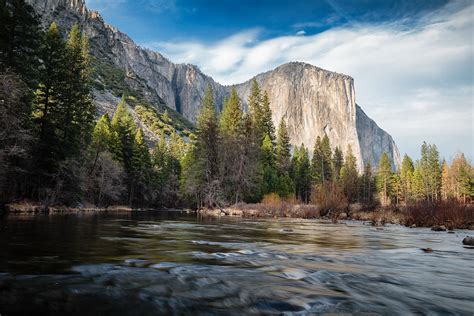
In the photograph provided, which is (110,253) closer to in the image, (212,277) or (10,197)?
(212,277)

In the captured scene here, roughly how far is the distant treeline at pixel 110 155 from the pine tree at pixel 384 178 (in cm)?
563

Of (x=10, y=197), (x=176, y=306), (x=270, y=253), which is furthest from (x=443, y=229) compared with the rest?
(x=10, y=197)

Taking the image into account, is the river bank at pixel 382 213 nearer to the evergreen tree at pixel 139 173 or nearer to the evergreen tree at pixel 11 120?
the evergreen tree at pixel 11 120

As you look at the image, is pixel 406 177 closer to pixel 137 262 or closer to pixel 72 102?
pixel 72 102

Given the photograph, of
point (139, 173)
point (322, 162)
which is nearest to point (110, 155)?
A: point (139, 173)

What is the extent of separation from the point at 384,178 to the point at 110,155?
75.0 meters

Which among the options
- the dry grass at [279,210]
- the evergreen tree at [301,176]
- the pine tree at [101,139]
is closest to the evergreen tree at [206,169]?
the dry grass at [279,210]

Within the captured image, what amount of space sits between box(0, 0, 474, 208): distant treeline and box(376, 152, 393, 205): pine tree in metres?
5.63

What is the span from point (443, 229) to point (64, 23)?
157250 mm

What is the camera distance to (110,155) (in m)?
47.1

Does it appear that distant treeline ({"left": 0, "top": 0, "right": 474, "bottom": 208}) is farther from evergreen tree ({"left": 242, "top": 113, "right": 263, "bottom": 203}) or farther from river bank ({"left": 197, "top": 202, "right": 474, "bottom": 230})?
river bank ({"left": 197, "top": 202, "right": 474, "bottom": 230})

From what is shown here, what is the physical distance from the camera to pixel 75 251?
22.5ft

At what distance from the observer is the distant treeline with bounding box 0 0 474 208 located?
2392 cm

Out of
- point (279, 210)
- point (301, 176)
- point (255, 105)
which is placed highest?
Result: point (255, 105)
